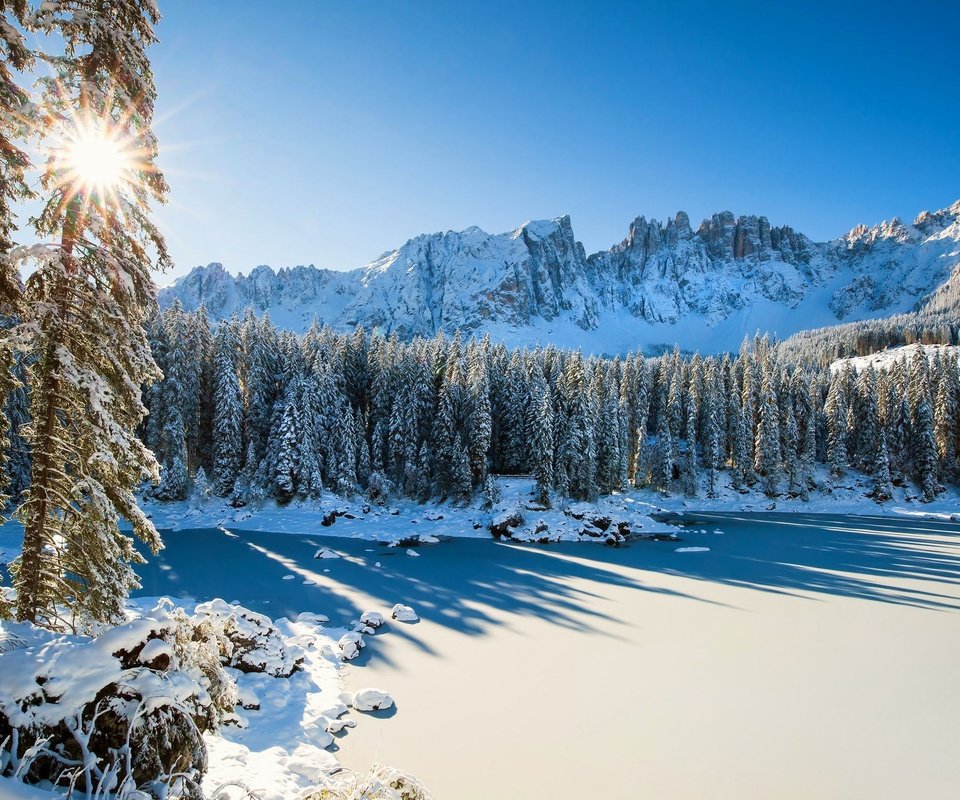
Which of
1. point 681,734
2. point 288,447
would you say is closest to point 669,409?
point 288,447

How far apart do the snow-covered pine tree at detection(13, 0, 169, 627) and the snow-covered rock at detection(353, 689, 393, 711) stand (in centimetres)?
628

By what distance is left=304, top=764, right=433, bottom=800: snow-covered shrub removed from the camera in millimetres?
3977

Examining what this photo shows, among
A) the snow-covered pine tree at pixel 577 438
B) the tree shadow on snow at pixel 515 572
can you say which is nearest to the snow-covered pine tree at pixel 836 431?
the tree shadow on snow at pixel 515 572

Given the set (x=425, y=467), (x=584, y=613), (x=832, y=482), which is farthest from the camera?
(x=832, y=482)

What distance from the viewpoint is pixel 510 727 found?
37.2ft

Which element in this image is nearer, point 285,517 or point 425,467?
point 285,517

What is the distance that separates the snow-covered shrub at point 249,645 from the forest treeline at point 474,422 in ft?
103

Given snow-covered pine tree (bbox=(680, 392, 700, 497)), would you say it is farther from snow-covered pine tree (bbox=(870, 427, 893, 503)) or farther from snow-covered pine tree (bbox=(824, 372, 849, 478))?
snow-covered pine tree (bbox=(870, 427, 893, 503))

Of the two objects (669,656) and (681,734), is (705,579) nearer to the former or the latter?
(669,656)

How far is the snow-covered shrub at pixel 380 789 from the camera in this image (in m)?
3.98

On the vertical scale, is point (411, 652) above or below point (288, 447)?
below

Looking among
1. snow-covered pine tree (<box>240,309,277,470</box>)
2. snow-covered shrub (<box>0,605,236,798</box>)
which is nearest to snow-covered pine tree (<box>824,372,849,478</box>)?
snow-covered pine tree (<box>240,309,277,470</box>)

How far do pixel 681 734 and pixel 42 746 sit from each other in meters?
11.7

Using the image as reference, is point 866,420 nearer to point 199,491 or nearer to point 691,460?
point 691,460
